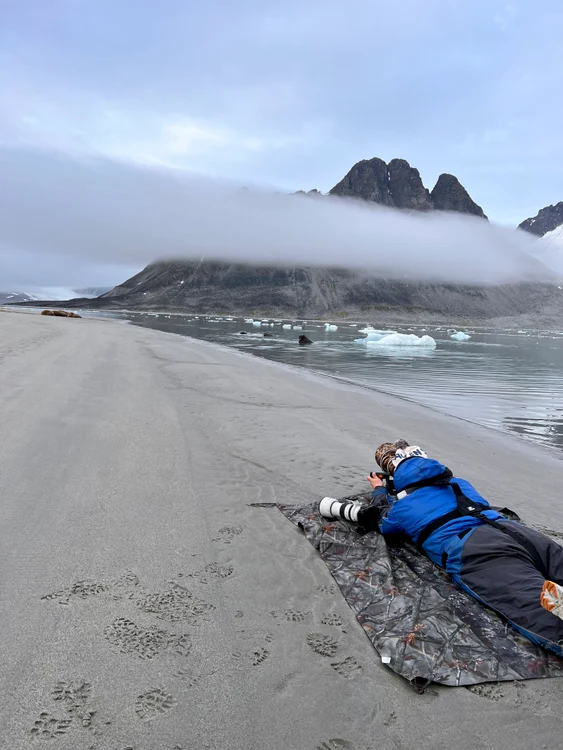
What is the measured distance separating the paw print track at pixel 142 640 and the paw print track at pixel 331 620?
1.00m

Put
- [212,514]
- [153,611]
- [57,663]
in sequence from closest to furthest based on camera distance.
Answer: [57,663]
[153,611]
[212,514]

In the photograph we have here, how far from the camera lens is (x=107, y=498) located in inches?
204

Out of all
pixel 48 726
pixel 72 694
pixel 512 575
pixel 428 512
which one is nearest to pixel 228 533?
pixel 428 512

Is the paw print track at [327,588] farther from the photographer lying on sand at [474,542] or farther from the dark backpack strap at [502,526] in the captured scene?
the dark backpack strap at [502,526]

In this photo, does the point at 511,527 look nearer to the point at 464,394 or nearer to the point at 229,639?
the point at 229,639

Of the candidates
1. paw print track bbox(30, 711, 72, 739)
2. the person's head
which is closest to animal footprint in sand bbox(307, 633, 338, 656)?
paw print track bbox(30, 711, 72, 739)

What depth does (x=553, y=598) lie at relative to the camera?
3100 millimetres

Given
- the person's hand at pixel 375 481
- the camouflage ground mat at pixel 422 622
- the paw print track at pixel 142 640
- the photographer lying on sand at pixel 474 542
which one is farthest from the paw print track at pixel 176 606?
the person's hand at pixel 375 481

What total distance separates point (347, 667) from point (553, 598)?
1426 millimetres

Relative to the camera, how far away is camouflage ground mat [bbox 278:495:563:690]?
2.98 metres

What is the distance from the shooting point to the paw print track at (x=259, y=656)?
297 centimetres

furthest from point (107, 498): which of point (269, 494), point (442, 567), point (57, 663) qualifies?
point (442, 567)

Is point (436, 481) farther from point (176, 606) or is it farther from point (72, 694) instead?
point (72, 694)

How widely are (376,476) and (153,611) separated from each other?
325 cm
